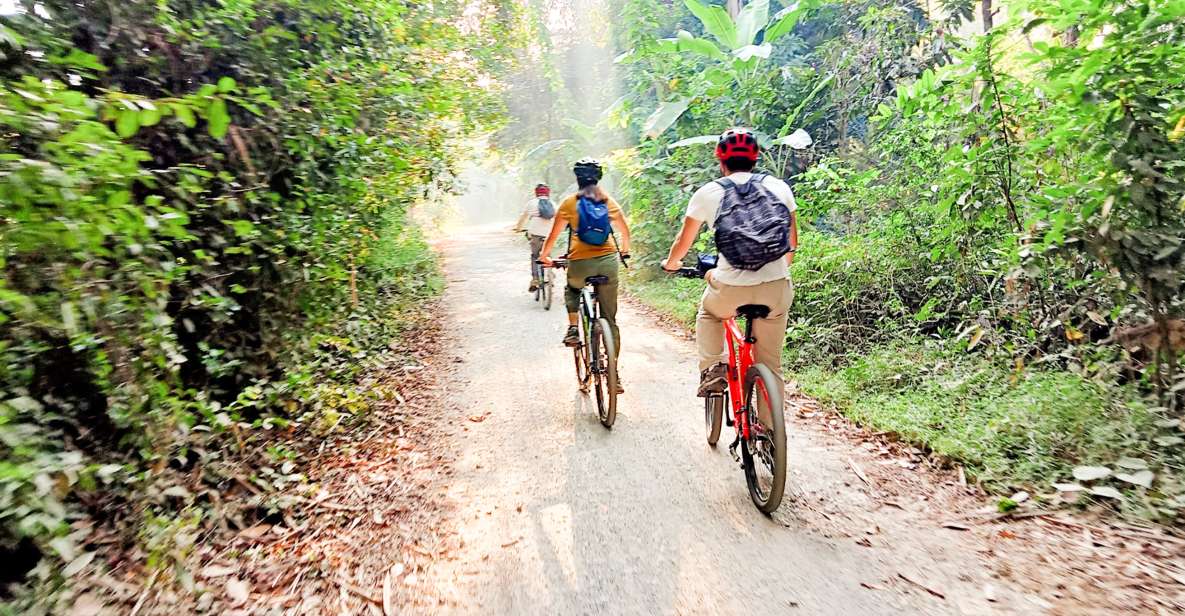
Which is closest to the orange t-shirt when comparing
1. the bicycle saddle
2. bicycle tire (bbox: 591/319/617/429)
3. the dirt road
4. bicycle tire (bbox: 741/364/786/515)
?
bicycle tire (bbox: 591/319/617/429)

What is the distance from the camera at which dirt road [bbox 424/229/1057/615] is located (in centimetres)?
294

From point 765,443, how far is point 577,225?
2.43 metres

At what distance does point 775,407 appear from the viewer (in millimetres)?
3393

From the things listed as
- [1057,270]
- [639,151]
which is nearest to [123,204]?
[1057,270]

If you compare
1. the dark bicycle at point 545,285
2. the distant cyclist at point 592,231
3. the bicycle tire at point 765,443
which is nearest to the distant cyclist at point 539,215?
the dark bicycle at point 545,285

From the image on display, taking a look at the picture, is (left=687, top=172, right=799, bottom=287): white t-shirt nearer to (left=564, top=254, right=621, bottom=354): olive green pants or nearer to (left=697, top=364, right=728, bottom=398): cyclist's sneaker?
(left=697, top=364, right=728, bottom=398): cyclist's sneaker

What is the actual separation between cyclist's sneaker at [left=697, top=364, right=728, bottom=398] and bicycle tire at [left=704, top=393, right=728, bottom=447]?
122 millimetres

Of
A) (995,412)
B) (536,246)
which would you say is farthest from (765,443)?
(536,246)

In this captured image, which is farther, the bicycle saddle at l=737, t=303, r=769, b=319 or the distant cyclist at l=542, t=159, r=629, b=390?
the distant cyclist at l=542, t=159, r=629, b=390

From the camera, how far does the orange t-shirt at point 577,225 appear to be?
16.8 ft

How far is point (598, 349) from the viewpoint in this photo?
17.0 feet

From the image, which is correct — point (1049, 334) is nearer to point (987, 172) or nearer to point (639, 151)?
point (987, 172)

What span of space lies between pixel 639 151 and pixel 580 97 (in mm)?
8577

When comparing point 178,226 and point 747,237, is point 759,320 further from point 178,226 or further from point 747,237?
point 178,226
